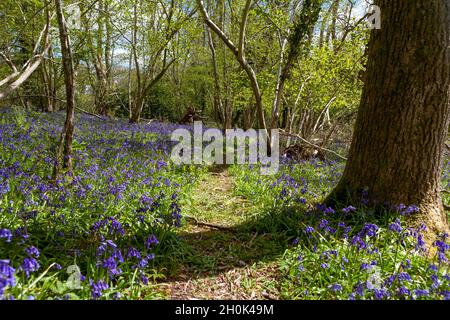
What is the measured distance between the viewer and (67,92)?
4824 mm

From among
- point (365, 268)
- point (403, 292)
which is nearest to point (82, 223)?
point (365, 268)

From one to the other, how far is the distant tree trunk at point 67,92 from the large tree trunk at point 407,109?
4242 mm

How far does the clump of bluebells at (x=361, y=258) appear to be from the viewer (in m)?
2.39

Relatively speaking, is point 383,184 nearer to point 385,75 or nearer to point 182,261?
point 385,75

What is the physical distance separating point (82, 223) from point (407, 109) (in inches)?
152

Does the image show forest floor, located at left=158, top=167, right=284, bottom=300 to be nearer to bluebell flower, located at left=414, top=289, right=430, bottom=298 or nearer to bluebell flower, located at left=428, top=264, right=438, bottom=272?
bluebell flower, located at left=414, top=289, right=430, bottom=298

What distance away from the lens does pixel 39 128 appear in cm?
845

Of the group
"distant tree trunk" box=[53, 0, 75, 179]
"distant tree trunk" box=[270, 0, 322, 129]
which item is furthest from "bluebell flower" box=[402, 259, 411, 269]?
"distant tree trunk" box=[270, 0, 322, 129]

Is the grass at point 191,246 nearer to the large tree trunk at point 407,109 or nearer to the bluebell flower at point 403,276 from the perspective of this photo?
the bluebell flower at point 403,276

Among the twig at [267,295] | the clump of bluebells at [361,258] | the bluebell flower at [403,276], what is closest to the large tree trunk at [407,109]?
the clump of bluebells at [361,258]

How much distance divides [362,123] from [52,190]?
4.09 meters

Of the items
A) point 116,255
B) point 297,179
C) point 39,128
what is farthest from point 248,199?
point 39,128

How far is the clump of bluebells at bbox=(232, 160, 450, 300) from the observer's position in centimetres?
239

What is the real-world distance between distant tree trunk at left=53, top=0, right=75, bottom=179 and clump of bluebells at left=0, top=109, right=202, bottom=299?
1.03 feet
